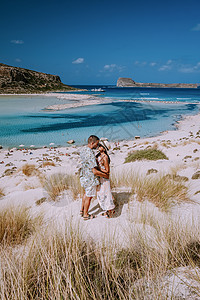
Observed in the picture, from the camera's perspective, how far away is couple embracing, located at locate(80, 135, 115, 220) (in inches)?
125

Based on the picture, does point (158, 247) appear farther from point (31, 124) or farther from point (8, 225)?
point (31, 124)

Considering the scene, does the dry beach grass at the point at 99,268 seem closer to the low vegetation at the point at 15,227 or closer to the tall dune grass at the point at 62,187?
the low vegetation at the point at 15,227

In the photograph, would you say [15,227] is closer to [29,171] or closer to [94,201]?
[94,201]

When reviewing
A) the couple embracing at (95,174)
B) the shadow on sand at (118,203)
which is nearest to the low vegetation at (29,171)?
the shadow on sand at (118,203)

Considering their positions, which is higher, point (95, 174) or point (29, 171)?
point (95, 174)

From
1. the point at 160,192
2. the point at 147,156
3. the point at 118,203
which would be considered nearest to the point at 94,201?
the point at 118,203

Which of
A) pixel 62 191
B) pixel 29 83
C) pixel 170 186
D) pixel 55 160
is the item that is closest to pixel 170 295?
pixel 170 186

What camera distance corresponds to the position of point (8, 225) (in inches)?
107

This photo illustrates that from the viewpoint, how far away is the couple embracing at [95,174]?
10.4ft

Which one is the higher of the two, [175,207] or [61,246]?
[61,246]

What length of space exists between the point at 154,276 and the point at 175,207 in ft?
6.33

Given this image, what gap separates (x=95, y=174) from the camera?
321 centimetres

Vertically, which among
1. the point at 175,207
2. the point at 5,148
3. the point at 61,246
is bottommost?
the point at 5,148

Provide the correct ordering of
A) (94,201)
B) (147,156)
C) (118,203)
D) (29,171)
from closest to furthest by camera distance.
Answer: (118,203)
(94,201)
(29,171)
(147,156)
